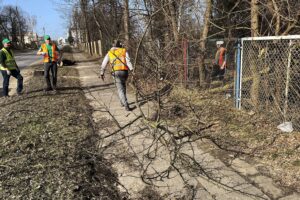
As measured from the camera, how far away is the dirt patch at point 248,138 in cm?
389

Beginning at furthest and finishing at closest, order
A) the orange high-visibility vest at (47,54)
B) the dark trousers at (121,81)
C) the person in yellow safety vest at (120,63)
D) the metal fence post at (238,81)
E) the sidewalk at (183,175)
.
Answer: the orange high-visibility vest at (47,54)
the dark trousers at (121,81)
the person in yellow safety vest at (120,63)
the metal fence post at (238,81)
the sidewalk at (183,175)

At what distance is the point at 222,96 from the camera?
7.77 meters

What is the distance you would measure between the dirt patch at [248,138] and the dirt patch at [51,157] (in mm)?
1550

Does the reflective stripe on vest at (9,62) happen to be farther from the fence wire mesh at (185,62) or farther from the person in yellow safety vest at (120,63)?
the fence wire mesh at (185,62)

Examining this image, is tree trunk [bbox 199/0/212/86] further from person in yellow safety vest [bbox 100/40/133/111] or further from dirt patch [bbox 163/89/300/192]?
person in yellow safety vest [bbox 100/40/133/111]

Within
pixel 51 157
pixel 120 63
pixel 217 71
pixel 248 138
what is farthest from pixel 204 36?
pixel 51 157

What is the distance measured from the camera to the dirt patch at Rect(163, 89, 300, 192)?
389 centimetres

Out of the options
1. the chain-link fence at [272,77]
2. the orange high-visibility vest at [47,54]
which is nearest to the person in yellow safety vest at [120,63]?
the chain-link fence at [272,77]

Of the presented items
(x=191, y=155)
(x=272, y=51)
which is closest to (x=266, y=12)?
(x=272, y=51)

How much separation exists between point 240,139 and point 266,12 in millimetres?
3198

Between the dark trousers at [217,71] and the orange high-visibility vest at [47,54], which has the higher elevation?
the orange high-visibility vest at [47,54]

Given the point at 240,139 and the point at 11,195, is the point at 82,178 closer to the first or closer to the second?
the point at 11,195

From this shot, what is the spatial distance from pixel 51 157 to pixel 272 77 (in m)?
4.19

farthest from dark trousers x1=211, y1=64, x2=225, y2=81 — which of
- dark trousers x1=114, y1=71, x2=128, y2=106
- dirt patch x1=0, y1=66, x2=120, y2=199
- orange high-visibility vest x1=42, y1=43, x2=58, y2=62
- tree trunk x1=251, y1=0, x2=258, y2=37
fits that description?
orange high-visibility vest x1=42, y1=43, x2=58, y2=62
